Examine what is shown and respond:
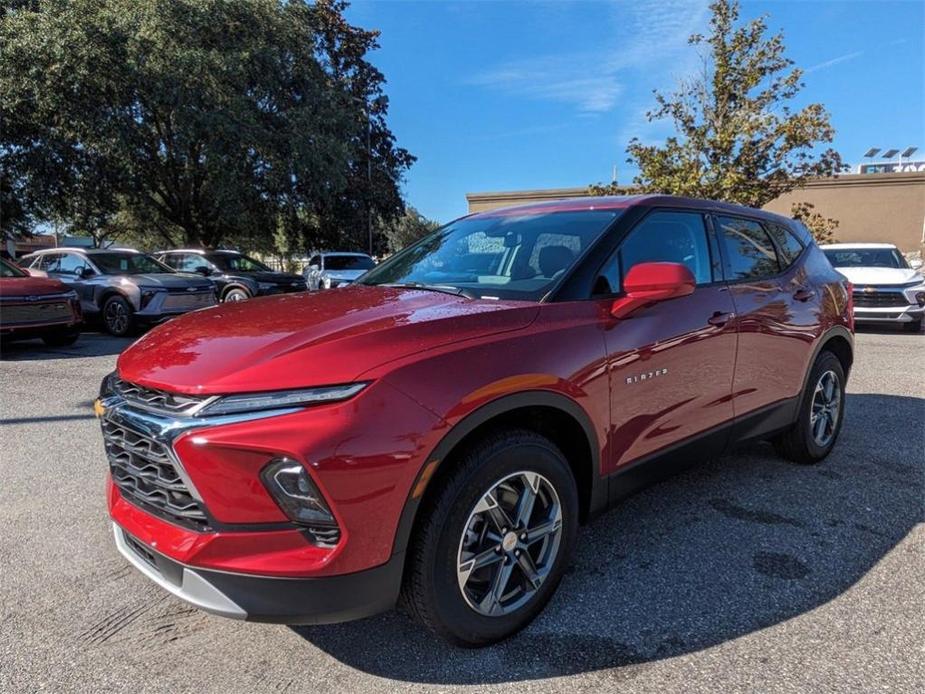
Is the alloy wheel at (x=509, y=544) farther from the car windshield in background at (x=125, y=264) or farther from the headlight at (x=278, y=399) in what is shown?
the car windshield in background at (x=125, y=264)

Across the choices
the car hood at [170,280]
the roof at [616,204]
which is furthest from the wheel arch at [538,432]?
the car hood at [170,280]

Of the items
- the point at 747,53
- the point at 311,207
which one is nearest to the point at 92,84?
the point at 311,207

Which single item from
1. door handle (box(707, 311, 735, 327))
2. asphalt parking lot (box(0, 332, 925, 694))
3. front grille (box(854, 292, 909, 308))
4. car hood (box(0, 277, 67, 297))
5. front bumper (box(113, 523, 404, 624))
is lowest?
asphalt parking lot (box(0, 332, 925, 694))

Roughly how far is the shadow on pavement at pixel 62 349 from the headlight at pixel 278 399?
8.31 meters

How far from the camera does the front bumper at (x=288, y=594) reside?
1.87m

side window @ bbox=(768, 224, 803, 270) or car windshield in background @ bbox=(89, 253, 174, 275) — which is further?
car windshield in background @ bbox=(89, 253, 174, 275)

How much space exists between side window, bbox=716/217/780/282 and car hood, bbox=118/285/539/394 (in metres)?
1.69

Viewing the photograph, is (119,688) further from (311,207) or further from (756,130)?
(311,207)

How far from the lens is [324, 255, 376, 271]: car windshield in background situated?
17.1m

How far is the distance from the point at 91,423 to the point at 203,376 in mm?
4137

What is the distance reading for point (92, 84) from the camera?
50.7 feet

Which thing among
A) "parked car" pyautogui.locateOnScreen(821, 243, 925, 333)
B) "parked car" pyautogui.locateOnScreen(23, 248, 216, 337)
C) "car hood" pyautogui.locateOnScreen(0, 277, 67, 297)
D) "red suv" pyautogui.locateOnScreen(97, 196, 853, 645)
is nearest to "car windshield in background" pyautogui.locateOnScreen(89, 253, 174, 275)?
"parked car" pyautogui.locateOnScreen(23, 248, 216, 337)

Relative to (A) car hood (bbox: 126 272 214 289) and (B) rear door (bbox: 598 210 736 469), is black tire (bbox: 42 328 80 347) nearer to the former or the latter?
(A) car hood (bbox: 126 272 214 289)

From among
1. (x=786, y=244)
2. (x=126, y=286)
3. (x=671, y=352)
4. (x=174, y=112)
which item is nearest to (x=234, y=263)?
(x=126, y=286)
